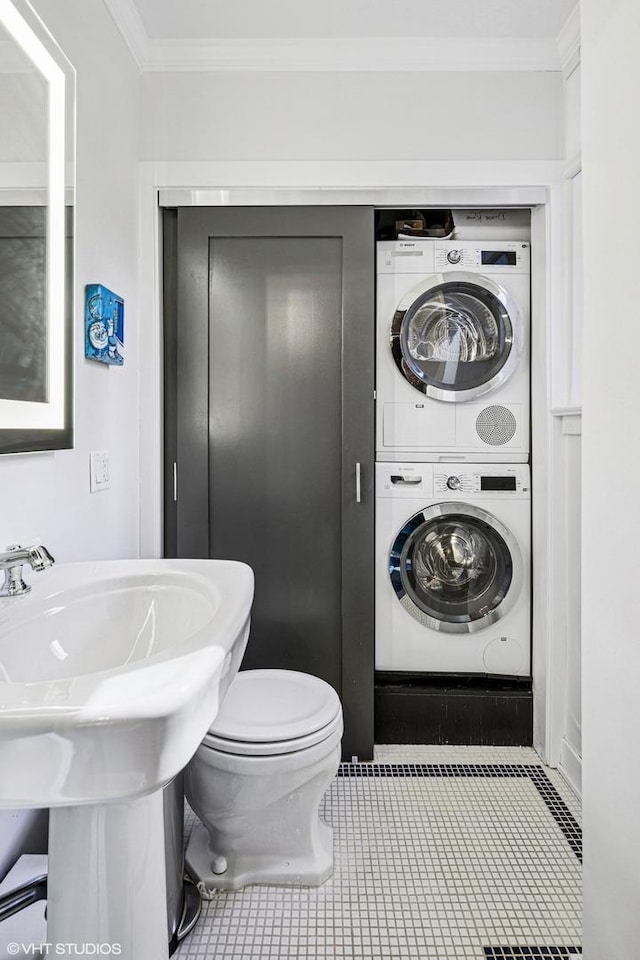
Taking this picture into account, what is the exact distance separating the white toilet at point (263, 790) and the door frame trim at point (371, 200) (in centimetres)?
92

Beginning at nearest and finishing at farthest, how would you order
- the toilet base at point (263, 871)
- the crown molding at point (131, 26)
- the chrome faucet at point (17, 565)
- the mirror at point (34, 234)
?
1. the chrome faucet at point (17, 565)
2. the mirror at point (34, 234)
3. the toilet base at point (263, 871)
4. the crown molding at point (131, 26)

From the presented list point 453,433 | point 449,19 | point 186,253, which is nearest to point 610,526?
point 453,433

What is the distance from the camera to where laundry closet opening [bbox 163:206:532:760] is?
87.5 inches

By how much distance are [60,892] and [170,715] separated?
20.3 inches

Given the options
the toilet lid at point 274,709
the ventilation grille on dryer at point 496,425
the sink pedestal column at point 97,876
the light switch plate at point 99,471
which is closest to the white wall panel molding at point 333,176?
the ventilation grille on dryer at point 496,425

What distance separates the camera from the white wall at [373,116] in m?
2.17

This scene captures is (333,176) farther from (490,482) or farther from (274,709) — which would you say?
(274,709)

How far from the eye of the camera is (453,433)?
2.36 meters

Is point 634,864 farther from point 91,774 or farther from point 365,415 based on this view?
point 365,415

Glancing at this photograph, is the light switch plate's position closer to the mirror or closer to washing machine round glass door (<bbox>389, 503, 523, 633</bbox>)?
the mirror

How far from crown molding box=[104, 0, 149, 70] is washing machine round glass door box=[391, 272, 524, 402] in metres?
1.32

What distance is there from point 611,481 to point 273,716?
108 centimetres

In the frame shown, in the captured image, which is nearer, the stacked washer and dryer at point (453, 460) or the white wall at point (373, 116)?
the white wall at point (373, 116)

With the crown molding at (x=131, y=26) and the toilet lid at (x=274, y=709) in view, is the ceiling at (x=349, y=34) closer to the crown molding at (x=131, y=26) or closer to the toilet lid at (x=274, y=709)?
the crown molding at (x=131, y=26)
